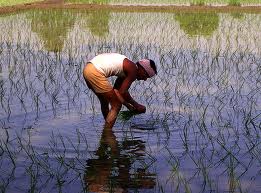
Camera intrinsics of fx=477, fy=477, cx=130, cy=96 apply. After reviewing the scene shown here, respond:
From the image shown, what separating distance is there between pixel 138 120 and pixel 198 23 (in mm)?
8993

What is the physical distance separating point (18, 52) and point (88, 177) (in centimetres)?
567

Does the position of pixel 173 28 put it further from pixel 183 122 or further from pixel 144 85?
pixel 183 122

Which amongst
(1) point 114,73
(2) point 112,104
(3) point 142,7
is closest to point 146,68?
(1) point 114,73

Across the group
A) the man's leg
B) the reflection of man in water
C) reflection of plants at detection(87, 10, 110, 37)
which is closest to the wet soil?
reflection of plants at detection(87, 10, 110, 37)

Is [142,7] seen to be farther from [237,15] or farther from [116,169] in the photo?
[116,169]

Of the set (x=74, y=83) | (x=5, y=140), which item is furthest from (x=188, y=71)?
(x=5, y=140)

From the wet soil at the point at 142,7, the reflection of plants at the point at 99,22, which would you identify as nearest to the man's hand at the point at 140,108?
the reflection of plants at the point at 99,22

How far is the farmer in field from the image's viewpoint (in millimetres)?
4238

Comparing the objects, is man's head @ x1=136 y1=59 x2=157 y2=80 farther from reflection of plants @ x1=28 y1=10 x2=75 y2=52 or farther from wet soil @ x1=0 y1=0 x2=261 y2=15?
wet soil @ x1=0 y1=0 x2=261 y2=15

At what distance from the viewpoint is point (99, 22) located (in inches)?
531

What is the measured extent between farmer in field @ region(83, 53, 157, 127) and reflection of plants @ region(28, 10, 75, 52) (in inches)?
193

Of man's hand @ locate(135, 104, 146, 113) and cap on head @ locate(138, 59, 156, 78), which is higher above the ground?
cap on head @ locate(138, 59, 156, 78)

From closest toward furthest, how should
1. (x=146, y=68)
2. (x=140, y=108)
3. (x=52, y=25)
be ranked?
(x=146, y=68), (x=140, y=108), (x=52, y=25)

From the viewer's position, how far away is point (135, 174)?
11.5 ft
